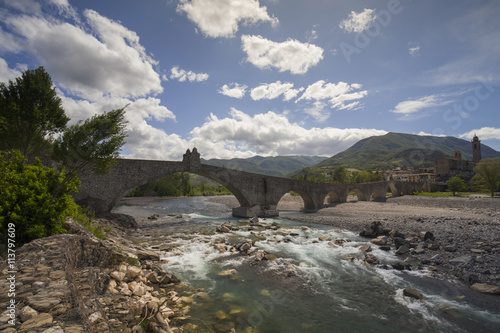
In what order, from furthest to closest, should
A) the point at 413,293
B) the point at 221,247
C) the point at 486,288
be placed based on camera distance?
the point at 221,247 < the point at 486,288 < the point at 413,293

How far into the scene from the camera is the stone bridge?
21062 millimetres

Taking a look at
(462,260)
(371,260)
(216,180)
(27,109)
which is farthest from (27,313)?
(216,180)

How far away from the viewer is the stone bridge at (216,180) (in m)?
21.1

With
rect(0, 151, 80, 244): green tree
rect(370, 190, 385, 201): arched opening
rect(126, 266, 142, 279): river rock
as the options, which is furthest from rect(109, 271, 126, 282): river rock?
rect(370, 190, 385, 201): arched opening

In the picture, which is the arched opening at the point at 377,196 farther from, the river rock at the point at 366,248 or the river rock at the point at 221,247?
the river rock at the point at 221,247

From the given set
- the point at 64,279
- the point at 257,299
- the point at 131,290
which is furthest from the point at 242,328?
the point at 64,279

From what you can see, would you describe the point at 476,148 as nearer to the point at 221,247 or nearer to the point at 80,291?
the point at 221,247

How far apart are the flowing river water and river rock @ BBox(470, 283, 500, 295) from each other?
45 centimetres

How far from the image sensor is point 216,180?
28594mm

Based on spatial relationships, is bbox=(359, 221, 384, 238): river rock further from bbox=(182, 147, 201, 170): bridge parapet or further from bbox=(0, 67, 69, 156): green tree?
bbox=(0, 67, 69, 156): green tree

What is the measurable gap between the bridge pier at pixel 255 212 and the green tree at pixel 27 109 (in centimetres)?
2000

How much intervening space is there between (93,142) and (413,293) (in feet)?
47.5

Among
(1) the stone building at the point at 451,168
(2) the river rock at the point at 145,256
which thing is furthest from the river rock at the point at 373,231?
(1) the stone building at the point at 451,168

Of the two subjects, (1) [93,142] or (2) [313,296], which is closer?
(2) [313,296]
